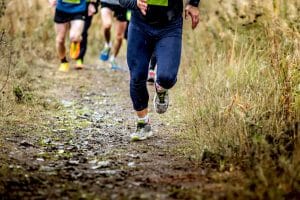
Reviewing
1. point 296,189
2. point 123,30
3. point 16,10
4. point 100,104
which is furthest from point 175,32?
point 16,10

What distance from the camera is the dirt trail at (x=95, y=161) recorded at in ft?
13.6

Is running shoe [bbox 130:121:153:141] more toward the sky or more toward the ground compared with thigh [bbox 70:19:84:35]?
more toward the ground

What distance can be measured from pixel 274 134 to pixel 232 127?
34 centimetres

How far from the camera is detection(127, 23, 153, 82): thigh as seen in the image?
231 inches

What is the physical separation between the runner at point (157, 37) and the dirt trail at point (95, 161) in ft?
1.95

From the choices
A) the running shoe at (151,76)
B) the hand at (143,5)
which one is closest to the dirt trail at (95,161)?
the hand at (143,5)

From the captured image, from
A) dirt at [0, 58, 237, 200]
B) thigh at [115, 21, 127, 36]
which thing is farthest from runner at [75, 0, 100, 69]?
dirt at [0, 58, 237, 200]

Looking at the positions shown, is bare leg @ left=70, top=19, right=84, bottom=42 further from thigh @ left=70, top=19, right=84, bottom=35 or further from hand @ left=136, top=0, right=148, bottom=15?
hand @ left=136, top=0, right=148, bottom=15

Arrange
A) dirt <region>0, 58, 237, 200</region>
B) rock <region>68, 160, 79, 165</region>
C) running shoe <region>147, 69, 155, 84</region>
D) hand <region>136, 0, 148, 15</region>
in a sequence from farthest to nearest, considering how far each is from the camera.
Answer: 1. running shoe <region>147, 69, 155, 84</region>
2. hand <region>136, 0, 148, 15</region>
3. rock <region>68, 160, 79, 165</region>
4. dirt <region>0, 58, 237, 200</region>

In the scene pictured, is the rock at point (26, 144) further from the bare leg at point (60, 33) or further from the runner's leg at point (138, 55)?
the bare leg at point (60, 33)

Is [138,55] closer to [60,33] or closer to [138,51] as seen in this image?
[138,51]

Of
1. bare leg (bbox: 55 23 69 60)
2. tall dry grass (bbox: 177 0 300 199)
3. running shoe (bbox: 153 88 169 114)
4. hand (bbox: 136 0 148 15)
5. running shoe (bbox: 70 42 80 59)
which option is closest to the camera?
tall dry grass (bbox: 177 0 300 199)

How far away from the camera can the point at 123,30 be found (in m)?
11.9

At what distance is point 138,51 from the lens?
5891mm
